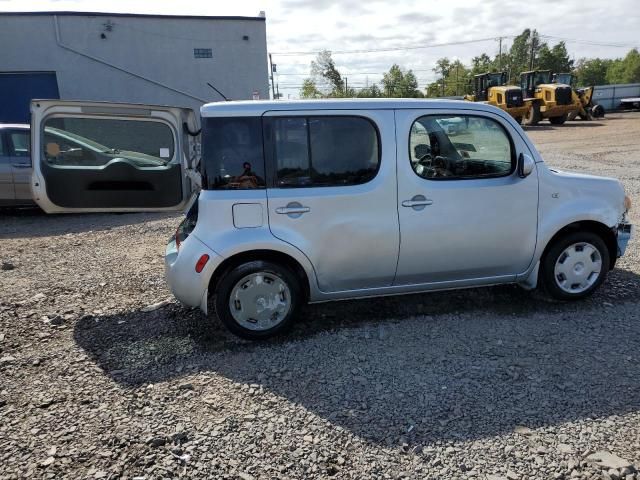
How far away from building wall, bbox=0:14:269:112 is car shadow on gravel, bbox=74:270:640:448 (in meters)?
17.2

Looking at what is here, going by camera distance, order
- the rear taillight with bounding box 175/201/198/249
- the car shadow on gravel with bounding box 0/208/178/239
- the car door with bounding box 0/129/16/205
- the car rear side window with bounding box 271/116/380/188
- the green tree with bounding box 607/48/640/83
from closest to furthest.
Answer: the car rear side window with bounding box 271/116/380/188, the rear taillight with bounding box 175/201/198/249, the car shadow on gravel with bounding box 0/208/178/239, the car door with bounding box 0/129/16/205, the green tree with bounding box 607/48/640/83

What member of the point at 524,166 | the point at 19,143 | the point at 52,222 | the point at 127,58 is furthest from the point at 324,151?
the point at 127,58

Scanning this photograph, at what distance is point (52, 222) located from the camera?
8453 mm

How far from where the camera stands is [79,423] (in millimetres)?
3029

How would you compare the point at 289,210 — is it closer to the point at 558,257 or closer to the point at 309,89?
the point at 558,257

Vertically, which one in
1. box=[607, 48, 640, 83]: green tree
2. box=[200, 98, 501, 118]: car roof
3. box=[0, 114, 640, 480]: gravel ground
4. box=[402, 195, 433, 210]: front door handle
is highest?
box=[607, 48, 640, 83]: green tree

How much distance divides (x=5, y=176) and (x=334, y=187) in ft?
A: 22.7

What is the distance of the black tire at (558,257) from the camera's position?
4.42 m

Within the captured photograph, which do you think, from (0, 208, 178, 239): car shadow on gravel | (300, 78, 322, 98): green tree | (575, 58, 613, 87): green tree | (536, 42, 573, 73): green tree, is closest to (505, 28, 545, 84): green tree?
(536, 42, 573, 73): green tree

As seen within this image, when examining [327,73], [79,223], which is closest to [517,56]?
[327,73]

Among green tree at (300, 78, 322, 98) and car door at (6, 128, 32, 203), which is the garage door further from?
green tree at (300, 78, 322, 98)

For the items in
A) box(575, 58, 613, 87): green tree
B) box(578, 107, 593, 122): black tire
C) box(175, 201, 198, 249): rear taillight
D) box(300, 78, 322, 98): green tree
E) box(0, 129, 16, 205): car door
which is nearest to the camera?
box(175, 201, 198, 249): rear taillight

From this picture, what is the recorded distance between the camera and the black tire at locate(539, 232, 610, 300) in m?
4.42

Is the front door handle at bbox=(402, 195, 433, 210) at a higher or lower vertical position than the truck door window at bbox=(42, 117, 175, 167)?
lower
